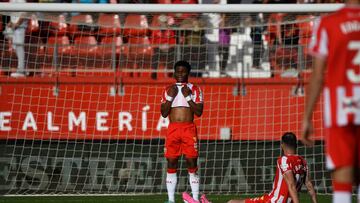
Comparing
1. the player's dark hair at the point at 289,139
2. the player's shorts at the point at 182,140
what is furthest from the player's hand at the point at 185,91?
the player's dark hair at the point at 289,139

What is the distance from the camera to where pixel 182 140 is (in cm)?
1106

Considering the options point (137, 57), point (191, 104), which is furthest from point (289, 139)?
point (137, 57)

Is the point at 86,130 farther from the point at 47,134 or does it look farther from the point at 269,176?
the point at 269,176

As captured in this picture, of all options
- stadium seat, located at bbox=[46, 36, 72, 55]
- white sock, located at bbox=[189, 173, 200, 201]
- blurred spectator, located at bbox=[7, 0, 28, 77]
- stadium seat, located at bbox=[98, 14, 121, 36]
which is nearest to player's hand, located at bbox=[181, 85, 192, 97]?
white sock, located at bbox=[189, 173, 200, 201]

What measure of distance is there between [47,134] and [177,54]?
2558mm

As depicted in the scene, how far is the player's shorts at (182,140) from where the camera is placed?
11.0 metres

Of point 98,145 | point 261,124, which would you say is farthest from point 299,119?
point 98,145

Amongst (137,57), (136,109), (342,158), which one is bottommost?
(342,158)

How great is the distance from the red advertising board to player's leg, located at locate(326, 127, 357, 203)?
29.4ft

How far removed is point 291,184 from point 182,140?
96.6 inches

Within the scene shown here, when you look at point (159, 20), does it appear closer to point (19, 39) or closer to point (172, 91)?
point (172, 91)

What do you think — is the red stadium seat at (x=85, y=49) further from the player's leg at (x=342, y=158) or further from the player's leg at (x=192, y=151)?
the player's leg at (x=342, y=158)

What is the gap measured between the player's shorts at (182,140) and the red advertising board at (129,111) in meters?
3.51

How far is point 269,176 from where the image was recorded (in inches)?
568
